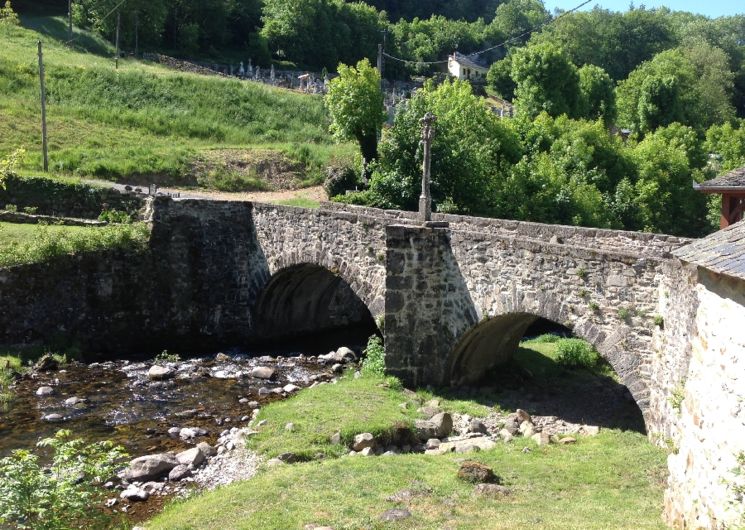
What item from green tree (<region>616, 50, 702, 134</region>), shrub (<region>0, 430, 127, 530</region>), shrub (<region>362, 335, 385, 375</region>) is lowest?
shrub (<region>362, 335, 385, 375</region>)

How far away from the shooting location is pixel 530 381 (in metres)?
19.5

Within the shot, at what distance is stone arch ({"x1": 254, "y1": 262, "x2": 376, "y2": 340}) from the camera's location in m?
24.9

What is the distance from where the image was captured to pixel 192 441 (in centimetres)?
1597

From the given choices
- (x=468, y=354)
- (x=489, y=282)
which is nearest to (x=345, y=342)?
(x=468, y=354)

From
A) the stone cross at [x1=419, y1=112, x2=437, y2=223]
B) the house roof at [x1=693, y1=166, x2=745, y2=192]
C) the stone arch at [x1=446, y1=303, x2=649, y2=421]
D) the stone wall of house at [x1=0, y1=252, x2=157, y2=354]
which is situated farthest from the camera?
the stone wall of house at [x1=0, y1=252, x2=157, y2=354]

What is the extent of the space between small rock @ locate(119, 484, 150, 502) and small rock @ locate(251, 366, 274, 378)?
7.21 metres

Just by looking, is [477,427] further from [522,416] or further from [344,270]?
[344,270]

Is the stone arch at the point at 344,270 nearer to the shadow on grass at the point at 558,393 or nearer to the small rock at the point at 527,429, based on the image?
the shadow on grass at the point at 558,393

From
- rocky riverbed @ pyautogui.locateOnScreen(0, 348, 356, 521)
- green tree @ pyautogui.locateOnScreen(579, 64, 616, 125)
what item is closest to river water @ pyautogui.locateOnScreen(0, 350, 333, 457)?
rocky riverbed @ pyautogui.locateOnScreen(0, 348, 356, 521)

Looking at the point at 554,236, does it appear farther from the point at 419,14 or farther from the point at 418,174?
the point at 419,14

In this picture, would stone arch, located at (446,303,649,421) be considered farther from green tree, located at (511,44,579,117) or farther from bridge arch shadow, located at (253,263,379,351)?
green tree, located at (511,44,579,117)

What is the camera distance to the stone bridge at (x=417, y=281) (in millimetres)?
14734

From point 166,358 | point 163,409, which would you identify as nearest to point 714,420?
point 163,409

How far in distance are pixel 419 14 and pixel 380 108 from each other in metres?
72.5
